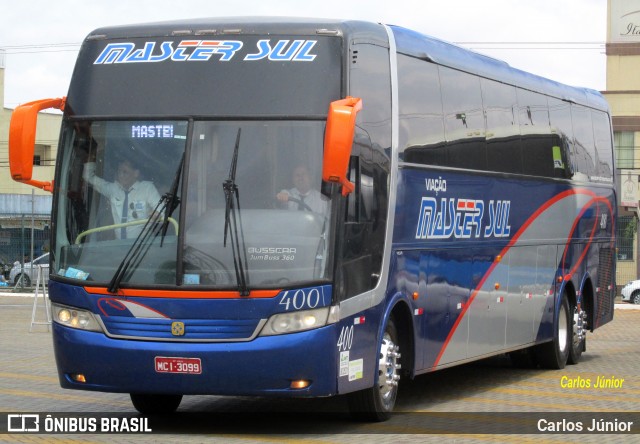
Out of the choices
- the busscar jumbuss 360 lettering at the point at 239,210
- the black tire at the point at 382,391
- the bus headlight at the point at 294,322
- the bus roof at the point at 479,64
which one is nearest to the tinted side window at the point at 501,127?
the bus roof at the point at 479,64

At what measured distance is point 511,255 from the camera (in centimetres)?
1555

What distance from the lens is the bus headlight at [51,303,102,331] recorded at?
1071 centimetres

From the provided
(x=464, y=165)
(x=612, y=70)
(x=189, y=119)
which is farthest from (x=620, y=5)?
(x=189, y=119)

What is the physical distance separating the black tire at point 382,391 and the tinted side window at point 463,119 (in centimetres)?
244

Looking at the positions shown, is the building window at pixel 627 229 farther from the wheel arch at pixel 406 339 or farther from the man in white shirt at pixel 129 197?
the man in white shirt at pixel 129 197

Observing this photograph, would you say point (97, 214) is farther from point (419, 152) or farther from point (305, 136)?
point (419, 152)

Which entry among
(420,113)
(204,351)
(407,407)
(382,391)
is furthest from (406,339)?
(204,351)

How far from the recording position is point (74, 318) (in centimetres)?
1083

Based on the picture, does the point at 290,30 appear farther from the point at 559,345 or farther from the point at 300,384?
the point at 559,345

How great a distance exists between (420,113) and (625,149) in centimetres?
4332

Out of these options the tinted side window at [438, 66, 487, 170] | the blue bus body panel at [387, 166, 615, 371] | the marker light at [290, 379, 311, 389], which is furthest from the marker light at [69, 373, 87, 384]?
the tinted side window at [438, 66, 487, 170]

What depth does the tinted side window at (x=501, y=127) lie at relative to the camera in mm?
14828

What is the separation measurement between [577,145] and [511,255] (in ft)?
11.5

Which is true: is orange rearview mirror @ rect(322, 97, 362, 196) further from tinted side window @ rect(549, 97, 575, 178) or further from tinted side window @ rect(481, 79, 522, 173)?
tinted side window @ rect(549, 97, 575, 178)
